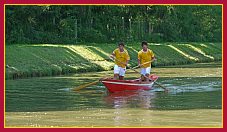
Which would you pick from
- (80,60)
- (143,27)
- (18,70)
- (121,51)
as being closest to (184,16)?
(143,27)

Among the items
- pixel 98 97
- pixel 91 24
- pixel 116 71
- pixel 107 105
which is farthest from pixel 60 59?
pixel 91 24

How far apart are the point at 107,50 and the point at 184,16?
111 feet

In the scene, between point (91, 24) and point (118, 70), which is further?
point (91, 24)

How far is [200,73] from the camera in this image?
136ft

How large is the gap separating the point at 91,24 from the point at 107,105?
120 ft

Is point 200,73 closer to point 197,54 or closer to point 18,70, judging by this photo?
point 18,70

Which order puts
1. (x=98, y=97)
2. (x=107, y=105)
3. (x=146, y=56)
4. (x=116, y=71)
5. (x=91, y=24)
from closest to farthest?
(x=107, y=105) → (x=98, y=97) → (x=116, y=71) → (x=146, y=56) → (x=91, y=24)

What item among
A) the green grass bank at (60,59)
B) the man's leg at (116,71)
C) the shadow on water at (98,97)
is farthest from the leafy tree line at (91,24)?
the man's leg at (116,71)

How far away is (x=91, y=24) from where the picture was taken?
196 ft

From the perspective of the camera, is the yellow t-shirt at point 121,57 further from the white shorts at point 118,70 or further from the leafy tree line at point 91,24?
the leafy tree line at point 91,24

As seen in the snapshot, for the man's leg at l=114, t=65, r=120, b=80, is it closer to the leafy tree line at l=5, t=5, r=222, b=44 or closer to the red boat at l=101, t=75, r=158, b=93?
the red boat at l=101, t=75, r=158, b=93

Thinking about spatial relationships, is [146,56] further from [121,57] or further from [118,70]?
[118,70]

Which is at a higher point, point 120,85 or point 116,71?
point 116,71

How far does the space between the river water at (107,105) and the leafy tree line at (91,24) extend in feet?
58.1
